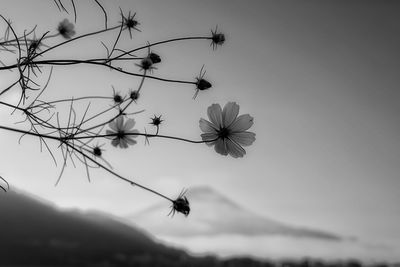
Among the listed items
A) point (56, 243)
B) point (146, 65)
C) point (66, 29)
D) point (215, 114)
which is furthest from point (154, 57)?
point (56, 243)

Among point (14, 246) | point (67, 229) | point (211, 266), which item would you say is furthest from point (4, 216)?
point (211, 266)

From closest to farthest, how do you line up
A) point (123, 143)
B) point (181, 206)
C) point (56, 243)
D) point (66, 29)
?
1. point (181, 206)
2. point (123, 143)
3. point (66, 29)
4. point (56, 243)

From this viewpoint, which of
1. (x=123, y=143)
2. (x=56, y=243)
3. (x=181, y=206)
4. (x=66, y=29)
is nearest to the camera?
(x=181, y=206)

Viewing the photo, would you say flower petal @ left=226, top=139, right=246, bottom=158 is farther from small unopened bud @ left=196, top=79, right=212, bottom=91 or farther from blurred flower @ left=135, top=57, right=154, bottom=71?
blurred flower @ left=135, top=57, right=154, bottom=71

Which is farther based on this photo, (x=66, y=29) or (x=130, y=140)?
(x=66, y=29)

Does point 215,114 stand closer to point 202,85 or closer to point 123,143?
point 202,85

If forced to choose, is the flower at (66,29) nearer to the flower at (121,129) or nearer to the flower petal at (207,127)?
the flower at (121,129)
